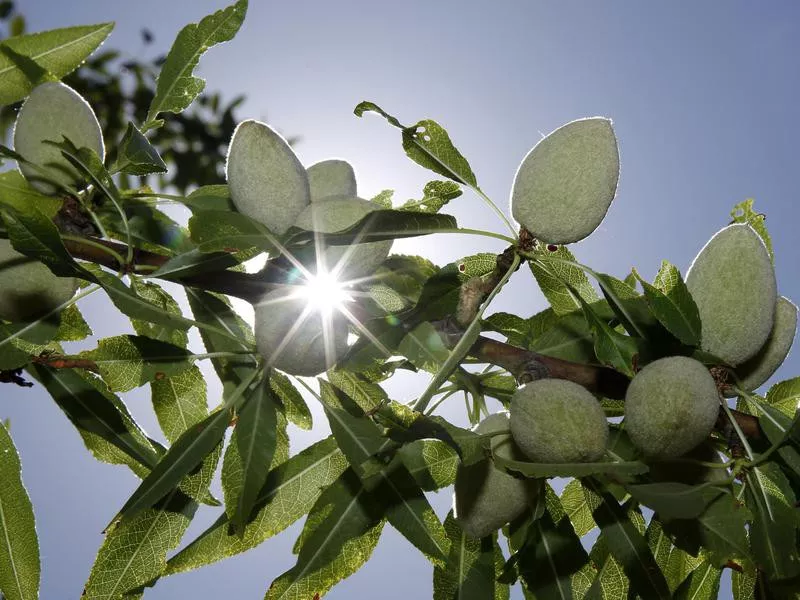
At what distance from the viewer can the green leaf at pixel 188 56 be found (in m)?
1.62

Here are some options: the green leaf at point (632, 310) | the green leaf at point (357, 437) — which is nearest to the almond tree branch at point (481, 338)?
the green leaf at point (632, 310)

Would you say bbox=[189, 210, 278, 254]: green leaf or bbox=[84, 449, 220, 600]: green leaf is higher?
bbox=[189, 210, 278, 254]: green leaf

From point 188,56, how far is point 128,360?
2.23 ft

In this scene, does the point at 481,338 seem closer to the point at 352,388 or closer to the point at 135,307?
the point at 352,388

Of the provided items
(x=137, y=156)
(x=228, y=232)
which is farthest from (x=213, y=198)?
(x=228, y=232)

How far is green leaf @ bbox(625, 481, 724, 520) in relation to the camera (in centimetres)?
112

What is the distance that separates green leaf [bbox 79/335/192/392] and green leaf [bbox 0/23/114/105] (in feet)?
1.83

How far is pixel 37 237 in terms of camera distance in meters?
1.17

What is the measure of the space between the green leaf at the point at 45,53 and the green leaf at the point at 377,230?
77cm

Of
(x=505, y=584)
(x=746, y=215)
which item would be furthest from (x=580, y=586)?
(x=746, y=215)

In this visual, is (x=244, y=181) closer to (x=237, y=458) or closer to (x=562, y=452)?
(x=237, y=458)

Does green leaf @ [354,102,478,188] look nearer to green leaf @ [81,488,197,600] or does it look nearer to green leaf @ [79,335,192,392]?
green leaf @ [79,335,192,392]

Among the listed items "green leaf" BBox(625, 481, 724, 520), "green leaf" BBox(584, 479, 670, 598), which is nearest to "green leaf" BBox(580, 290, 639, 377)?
"green leaf" BBox(625, 481, 724, 520)

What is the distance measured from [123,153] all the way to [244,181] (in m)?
0.26
